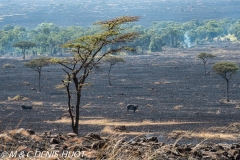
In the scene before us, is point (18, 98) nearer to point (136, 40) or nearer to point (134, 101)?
point (134, 101)

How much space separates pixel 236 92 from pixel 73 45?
37985 mm

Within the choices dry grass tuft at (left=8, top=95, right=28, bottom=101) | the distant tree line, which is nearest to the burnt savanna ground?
dry grass tuft at (left=8, top=95, right=28, bottom=101)

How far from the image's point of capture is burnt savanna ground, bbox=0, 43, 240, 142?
34344 mm

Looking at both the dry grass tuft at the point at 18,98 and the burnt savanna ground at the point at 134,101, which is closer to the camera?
the burnt savanna ground at the point at 134,101

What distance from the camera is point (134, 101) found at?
1977 inches

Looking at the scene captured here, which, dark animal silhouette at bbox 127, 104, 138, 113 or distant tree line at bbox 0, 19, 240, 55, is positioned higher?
distant tree line at bbox 0, 19, 240, 55

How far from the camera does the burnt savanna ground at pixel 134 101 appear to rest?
113 ft

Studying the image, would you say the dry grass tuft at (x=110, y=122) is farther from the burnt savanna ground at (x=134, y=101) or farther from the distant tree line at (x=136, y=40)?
the distant tree line at (x=136, y=40)

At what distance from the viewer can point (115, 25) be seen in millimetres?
21219

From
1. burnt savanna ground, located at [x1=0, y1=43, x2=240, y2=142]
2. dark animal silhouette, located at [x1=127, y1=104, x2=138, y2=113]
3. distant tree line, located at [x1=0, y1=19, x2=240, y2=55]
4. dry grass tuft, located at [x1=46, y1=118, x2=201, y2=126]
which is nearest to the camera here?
burnt savanna ground, located at [x1=0, y1=43, x2=240, y2=142]

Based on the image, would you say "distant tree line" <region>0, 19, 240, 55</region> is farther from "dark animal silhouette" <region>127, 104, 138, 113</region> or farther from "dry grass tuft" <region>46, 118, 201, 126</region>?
"dry grass tuft" <region>46, 118, 201, 126</region>

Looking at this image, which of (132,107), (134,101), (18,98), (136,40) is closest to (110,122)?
(132,107)

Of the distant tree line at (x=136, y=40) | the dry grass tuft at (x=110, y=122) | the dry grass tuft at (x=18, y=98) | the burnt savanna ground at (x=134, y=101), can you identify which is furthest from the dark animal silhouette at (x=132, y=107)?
the distant tree line at (x=136, y=40)

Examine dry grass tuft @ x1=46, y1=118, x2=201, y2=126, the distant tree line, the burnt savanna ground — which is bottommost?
dry grass tuft @ x1=46, y1=118, x2=201, y2=126
